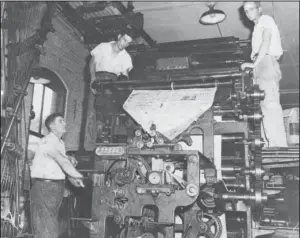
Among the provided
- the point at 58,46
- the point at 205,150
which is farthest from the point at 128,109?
the point at 58,46

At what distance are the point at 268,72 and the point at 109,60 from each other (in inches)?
70.2

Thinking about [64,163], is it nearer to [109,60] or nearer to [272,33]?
[109,60]

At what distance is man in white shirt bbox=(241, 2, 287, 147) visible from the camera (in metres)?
3.16

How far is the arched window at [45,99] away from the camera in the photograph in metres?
5.21

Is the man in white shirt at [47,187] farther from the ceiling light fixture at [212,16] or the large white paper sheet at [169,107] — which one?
the ceiling light fixture at [212,16]

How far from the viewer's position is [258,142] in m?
2.76

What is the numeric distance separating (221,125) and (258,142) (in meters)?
0.35

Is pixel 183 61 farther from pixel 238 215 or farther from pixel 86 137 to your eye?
pixel 86 137

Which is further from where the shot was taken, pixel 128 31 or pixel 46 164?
pixel 128 31

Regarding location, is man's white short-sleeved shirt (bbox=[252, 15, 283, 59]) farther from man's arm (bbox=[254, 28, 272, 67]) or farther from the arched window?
the arched window

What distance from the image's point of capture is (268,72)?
338 cm

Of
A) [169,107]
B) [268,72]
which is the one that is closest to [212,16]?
[268,72]

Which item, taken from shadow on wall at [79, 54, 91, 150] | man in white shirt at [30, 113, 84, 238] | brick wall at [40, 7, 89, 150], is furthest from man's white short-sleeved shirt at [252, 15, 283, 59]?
shadow on wall at [79, 54, 91, 150]

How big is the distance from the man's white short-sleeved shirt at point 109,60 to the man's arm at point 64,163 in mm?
1136
